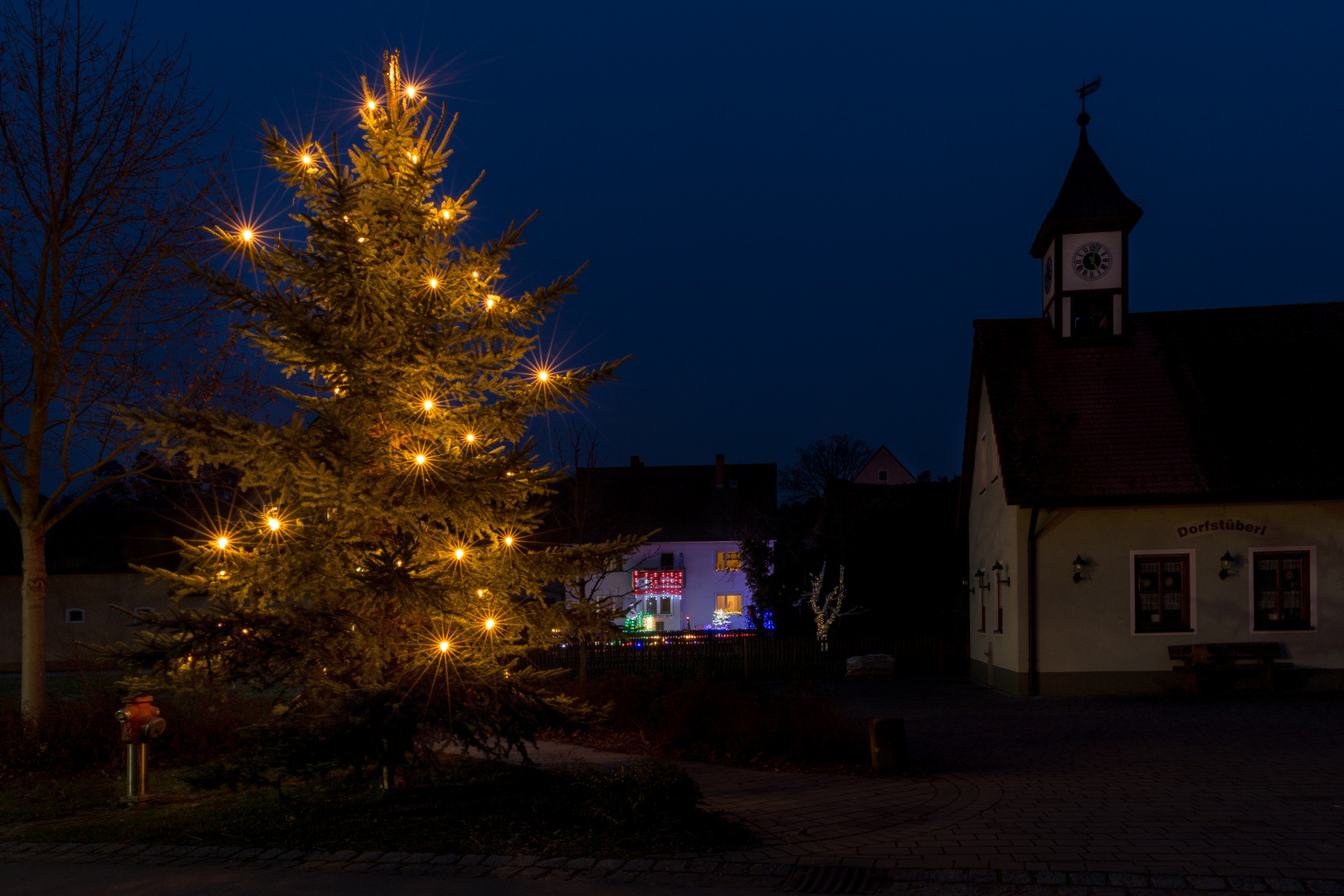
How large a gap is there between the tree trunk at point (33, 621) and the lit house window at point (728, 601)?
130 feet

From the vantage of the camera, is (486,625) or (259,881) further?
(486,625)

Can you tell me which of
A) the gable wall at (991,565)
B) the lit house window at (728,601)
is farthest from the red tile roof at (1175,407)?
the lit house window at (728,601)

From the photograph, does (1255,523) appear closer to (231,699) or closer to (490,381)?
(490,381)

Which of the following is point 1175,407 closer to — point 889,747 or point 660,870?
point 889,747

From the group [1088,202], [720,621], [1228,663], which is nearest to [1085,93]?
[1088,202]

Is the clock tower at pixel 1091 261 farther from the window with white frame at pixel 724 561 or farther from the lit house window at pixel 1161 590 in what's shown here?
the window with white frame at pixel 724 561

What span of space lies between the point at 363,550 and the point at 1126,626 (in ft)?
49.2

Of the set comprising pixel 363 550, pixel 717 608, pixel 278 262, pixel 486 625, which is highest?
pixel 278 262

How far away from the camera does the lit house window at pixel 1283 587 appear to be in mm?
17594

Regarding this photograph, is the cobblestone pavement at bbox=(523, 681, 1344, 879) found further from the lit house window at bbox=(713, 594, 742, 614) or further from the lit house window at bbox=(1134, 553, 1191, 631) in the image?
the lit house window at bbox=(713, 594, 742, 614)

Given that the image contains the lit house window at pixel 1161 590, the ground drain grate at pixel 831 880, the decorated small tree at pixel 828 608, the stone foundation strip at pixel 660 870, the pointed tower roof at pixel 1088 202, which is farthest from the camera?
the decorated small tree at pixel 828 608

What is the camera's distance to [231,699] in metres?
11.7

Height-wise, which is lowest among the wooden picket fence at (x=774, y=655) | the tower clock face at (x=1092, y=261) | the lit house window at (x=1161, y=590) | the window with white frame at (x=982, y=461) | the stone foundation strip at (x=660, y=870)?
the wooden picket fence at (x=774, y=655)

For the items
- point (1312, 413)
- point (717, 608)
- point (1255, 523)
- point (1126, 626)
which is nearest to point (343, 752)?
point (1126, 626)
